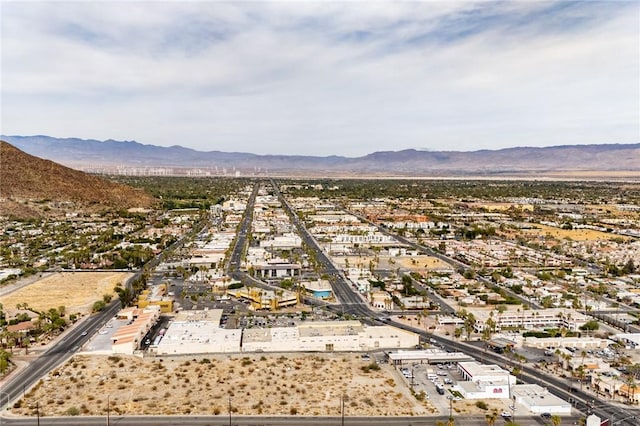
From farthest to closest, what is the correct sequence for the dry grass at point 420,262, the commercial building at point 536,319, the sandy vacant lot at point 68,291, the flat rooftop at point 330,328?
the dry grass at point 420,262 → the sandy vacant lot at point 68,291 → the commercial building at point 536,319 → the flat rooftop at point 330,328

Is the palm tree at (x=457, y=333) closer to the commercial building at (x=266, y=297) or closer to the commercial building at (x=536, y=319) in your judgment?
the commercial building at (x=536, y=319)

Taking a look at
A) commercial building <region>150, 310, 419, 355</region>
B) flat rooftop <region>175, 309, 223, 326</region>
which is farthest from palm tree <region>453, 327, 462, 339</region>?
flat rooftop <region>175, 309, 223, 326</region>

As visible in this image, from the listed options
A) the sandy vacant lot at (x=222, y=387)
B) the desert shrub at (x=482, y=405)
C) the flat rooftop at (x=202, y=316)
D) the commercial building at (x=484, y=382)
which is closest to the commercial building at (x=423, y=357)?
the sandy vacant lot at (x=222, y=387)

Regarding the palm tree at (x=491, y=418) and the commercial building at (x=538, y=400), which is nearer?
the palm tree at (x=491, y=418)

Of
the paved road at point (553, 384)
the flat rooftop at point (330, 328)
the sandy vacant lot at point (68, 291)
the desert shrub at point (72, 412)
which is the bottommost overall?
the paved road at point (553, 384)

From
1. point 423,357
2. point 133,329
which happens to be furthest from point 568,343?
point 133,329

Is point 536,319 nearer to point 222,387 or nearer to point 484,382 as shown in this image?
point 484,382
